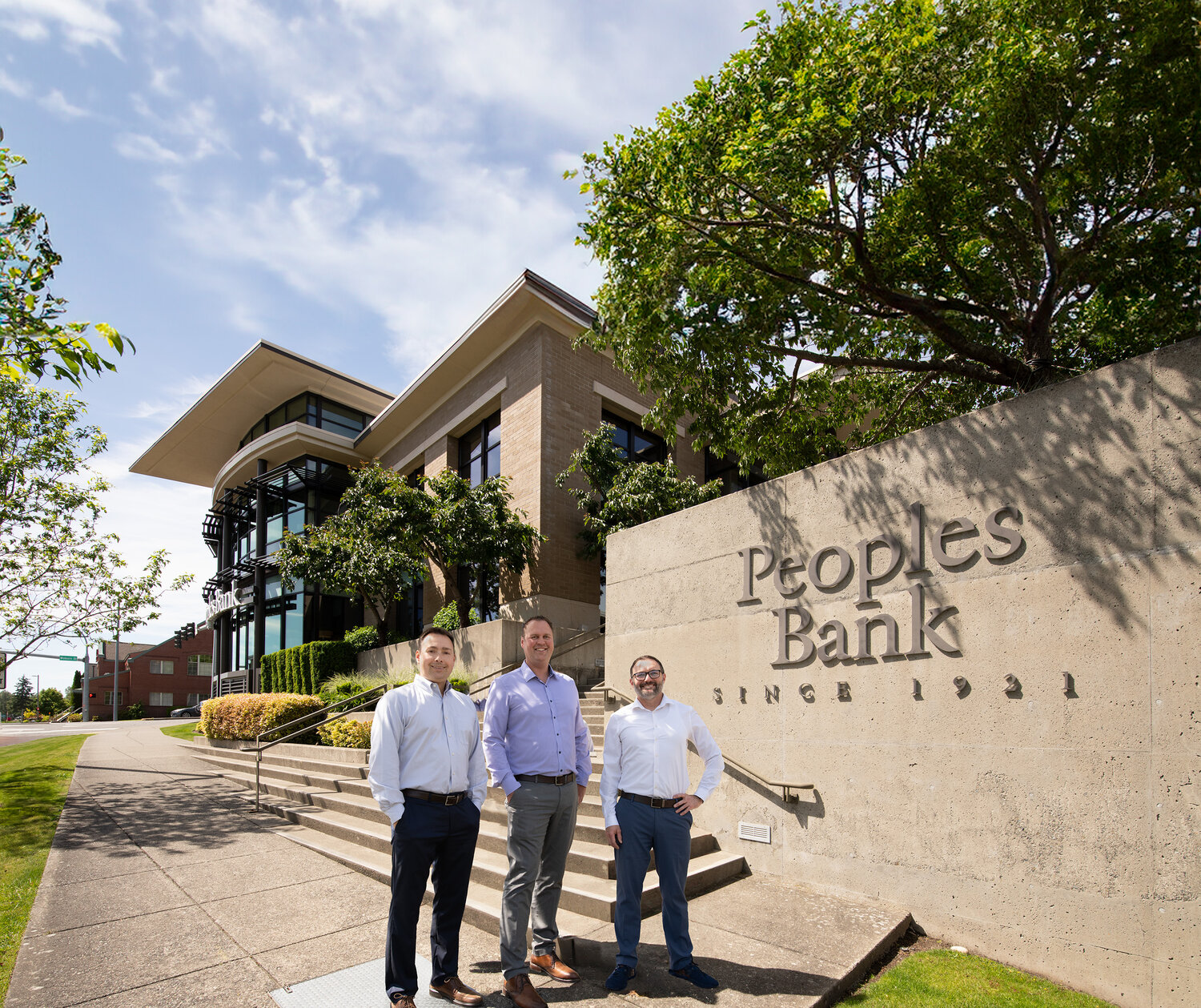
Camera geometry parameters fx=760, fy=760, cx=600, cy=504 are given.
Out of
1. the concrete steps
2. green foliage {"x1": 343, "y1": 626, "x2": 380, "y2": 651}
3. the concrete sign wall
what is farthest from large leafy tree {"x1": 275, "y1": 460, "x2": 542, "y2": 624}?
the concrete sign wall

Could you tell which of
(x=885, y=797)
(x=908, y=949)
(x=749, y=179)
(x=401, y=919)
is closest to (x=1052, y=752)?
(x=885, y=797)

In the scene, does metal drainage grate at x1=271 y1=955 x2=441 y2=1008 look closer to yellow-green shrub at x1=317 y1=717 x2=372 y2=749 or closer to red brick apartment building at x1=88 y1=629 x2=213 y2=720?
yellow-green shrub at x1=317 y1=717 x2=372 y2=749

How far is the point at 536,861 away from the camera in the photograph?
4.34 meters

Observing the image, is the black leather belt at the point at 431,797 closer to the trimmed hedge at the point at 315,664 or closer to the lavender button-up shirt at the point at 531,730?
the lavender button-up shirt at the point at 531,730

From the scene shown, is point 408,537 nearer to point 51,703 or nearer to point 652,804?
point 652,804

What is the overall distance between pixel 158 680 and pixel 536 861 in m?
72.0

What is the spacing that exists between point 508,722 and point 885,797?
2.97 meters

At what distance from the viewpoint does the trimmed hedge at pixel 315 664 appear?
19922 mm

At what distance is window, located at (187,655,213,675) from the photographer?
66.2m

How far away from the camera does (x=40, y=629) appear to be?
16172mm

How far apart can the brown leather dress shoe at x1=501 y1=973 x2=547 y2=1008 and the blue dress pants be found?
1.71 feet

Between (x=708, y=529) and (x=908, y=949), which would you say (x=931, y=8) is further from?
(x=908, y=949)

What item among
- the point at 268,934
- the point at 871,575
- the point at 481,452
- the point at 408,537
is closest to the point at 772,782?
the point at 871,575

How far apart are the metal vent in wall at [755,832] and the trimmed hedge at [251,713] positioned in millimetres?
9419
